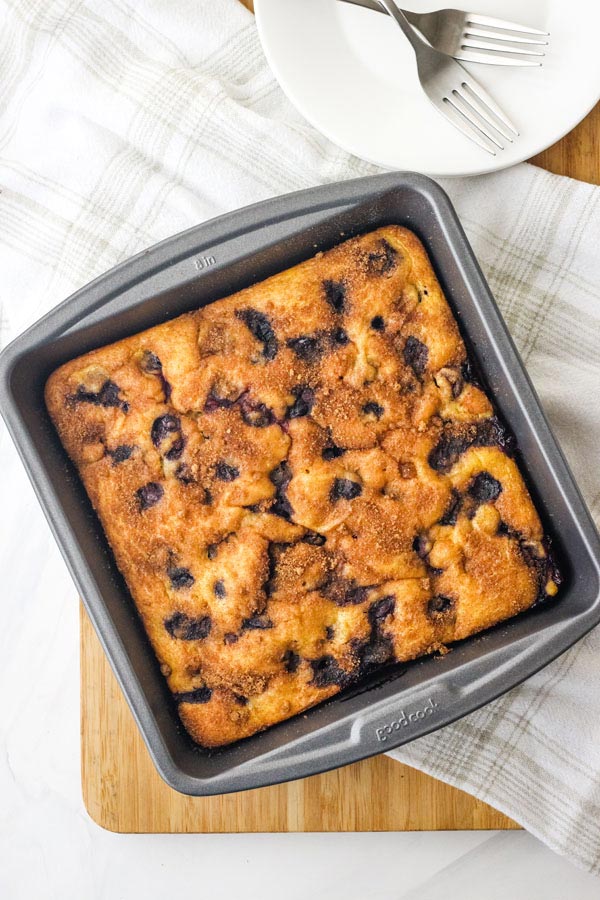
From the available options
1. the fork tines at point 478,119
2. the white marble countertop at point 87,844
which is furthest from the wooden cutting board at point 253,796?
the fork tines at point 478,119

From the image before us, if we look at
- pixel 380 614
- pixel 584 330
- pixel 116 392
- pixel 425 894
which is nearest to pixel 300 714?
pixel 380 614

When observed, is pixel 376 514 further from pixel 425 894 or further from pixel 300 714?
pixel 425 894

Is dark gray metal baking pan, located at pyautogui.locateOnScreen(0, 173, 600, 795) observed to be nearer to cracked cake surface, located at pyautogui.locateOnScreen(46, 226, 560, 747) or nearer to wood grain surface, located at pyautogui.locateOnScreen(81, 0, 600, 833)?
cracked cake surface, located at pyautogui.locateOnScreen(46, 226, 560, 747)

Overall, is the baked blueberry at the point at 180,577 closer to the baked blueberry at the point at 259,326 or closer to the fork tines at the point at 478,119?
the baked blueberry at the point at 259,326

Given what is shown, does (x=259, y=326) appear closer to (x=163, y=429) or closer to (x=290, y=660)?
(x=163, y=429)

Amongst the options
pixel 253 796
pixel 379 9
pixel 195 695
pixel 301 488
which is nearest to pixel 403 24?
pixel 379 9
